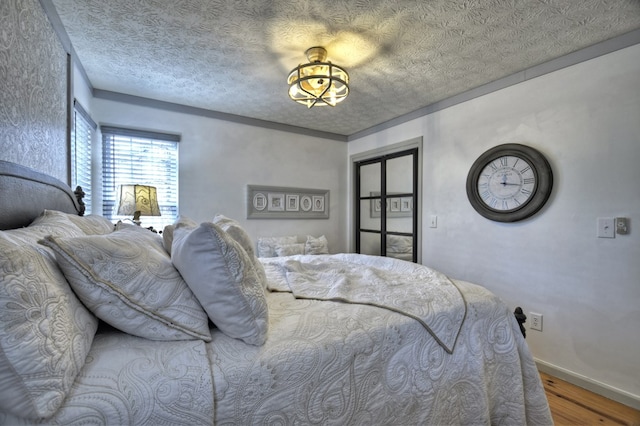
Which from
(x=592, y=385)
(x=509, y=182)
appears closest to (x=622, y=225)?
(x=509, y=182)

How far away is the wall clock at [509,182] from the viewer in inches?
89.3

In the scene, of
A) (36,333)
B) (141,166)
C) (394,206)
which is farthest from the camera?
(394,206)

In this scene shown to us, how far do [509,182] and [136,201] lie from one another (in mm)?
3149

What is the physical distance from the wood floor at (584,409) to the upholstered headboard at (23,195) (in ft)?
9.48

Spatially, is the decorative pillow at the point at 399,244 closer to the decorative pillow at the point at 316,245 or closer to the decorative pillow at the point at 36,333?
the decorative pillow at the point at 316,245

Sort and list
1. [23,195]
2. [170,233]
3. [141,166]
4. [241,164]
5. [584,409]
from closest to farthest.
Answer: [23,195], [170,233], [584,409], [141,166], [241,164]

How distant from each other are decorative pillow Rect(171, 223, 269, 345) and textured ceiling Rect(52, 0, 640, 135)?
1.43 meters

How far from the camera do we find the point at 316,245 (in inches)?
153

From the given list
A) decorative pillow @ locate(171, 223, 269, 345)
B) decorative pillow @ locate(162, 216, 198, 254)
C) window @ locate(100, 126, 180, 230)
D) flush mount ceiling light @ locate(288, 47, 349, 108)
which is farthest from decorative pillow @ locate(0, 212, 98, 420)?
window @ locate(100, 126, 180, 230)

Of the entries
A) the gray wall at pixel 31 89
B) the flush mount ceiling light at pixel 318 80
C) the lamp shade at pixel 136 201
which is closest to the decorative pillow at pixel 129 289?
the gray wall at pixel 31 89

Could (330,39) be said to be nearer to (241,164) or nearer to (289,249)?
(241,164)

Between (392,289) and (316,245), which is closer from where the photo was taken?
(392,289)

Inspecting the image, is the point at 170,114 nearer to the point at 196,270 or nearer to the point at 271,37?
the point at 271,37

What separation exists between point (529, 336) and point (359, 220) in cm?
239
